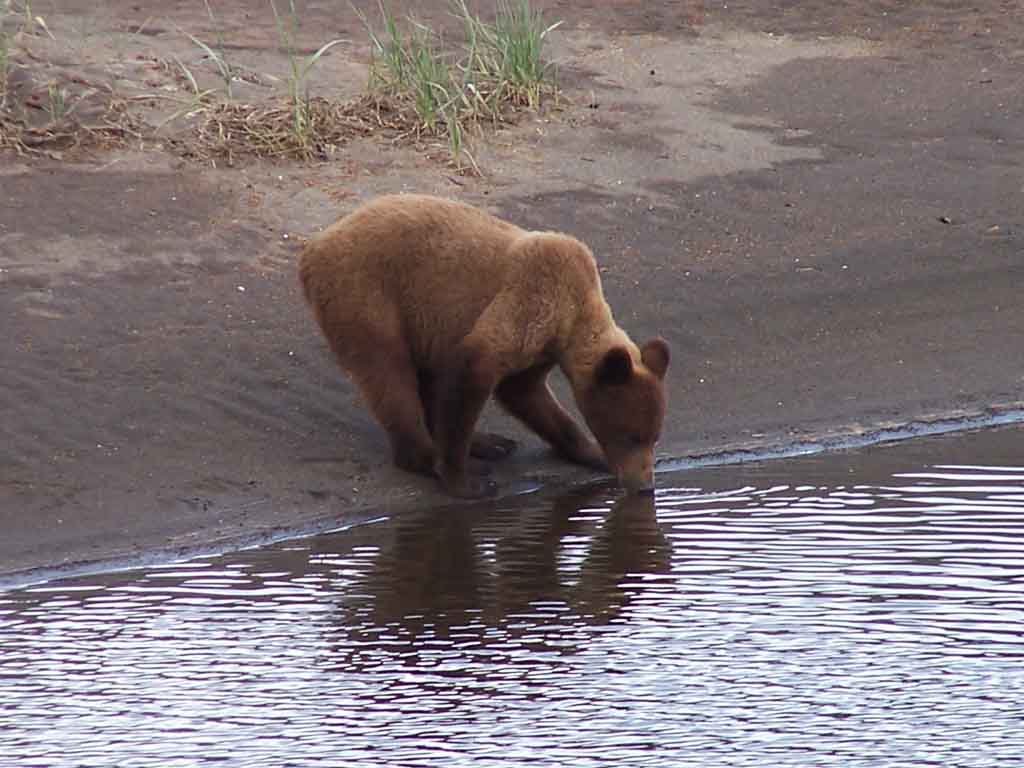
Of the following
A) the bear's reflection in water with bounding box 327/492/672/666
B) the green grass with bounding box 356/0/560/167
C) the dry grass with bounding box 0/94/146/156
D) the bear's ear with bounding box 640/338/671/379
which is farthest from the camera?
the green grass with bounding box 356/0/560/167

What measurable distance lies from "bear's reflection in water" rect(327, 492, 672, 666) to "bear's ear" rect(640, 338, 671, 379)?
0.61 meters

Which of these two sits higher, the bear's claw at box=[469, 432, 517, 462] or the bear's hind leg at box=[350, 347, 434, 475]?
the bear's hind leg at box=[350, 347, 434, 475]

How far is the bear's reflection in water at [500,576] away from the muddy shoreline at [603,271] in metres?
0.48

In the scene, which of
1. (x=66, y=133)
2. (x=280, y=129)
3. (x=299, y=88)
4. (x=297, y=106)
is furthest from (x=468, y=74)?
(x=66, y=133)

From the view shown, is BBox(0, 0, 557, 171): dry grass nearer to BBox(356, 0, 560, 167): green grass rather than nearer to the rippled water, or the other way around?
BBox(356, 0, 560, 167): green grass

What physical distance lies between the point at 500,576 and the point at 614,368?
1.36m

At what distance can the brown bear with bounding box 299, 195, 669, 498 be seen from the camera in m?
9.30

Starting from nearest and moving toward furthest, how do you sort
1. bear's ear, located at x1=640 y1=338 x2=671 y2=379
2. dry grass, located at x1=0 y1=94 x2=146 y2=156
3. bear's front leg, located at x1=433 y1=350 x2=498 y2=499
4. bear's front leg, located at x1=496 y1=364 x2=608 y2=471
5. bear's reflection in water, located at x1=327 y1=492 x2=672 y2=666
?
bear's reflection in water, located at x1=327 y1=492 x2=672 y2=666
bear's front leg, located at x1=433 y1=350 x2=498 y2=499
bear's ear, located at x1=640 y1=338 x2=671 y2=379
bear's front leg, located at x1=496 y1=364 x2=608 y2=471
dry grass, located at x1=0 y1=94 x2=146 y2=156

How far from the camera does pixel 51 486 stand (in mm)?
8992

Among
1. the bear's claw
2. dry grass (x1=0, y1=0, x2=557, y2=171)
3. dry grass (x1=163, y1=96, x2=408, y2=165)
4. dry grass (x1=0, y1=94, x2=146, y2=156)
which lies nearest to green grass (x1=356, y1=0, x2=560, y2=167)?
dry grass (x1=0, y1=0, x2=557, y2=171)

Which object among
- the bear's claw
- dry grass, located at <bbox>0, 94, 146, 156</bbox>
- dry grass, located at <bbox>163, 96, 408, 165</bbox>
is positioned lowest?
the bear's claw

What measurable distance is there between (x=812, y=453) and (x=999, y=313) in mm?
2296

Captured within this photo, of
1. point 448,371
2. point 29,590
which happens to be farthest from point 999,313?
point 29,590

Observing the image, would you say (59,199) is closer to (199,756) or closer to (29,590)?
(29,590)
